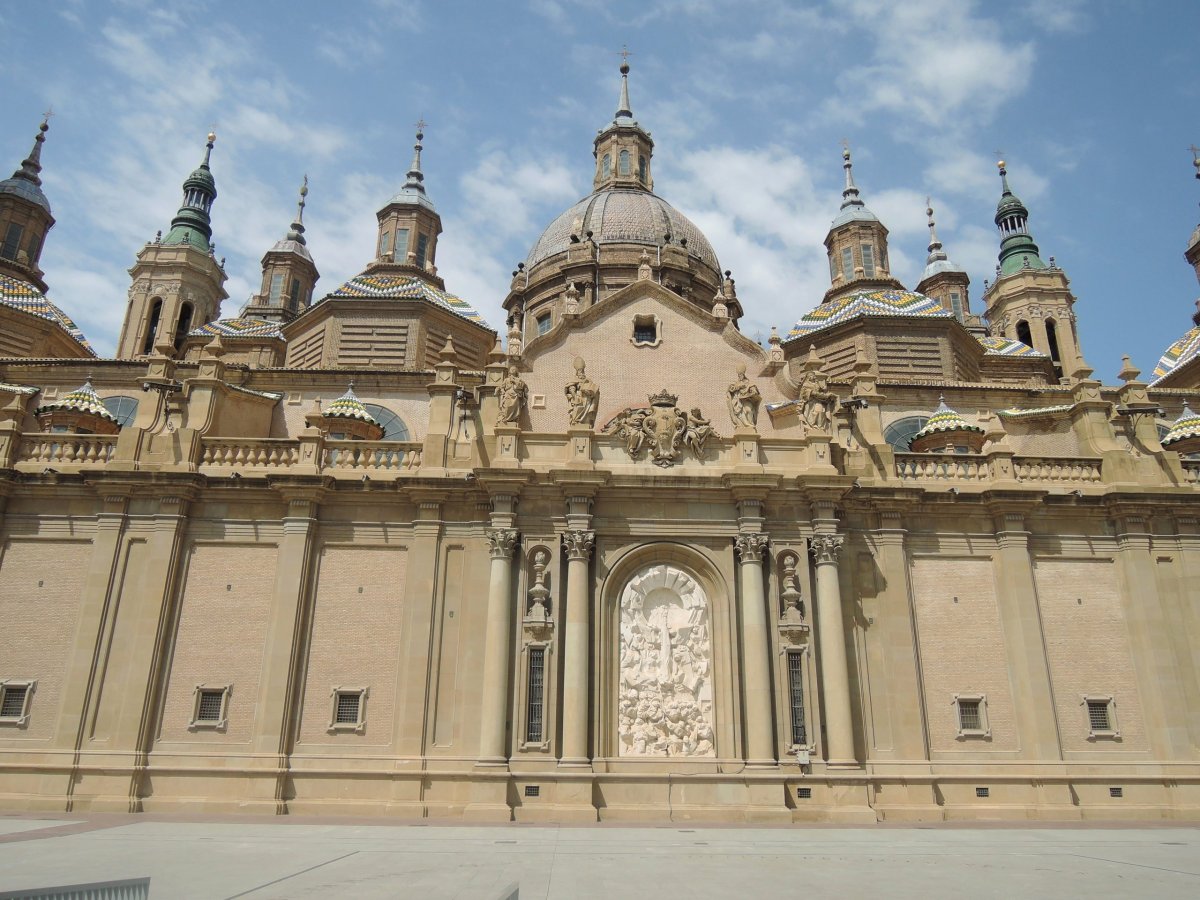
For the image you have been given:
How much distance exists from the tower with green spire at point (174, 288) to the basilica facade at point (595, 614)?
2178 centimetres

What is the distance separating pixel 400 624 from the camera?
23.5 metres

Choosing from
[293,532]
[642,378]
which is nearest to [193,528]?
[293,532]

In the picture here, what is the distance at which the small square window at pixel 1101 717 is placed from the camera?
23.5 meters

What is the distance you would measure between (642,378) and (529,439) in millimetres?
5801

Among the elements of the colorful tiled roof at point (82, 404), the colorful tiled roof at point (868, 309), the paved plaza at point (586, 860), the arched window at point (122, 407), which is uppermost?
the colorful tiled roof at point (868, 309)

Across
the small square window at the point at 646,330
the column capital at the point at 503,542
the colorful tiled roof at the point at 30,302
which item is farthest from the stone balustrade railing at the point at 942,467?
the colorful tiled roof at the point at 30,302

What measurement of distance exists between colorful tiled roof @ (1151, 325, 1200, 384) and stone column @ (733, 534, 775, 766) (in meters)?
33.7

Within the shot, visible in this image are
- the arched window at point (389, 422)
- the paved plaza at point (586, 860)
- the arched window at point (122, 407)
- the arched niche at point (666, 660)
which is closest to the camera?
the paved plaza at point (586, 860)

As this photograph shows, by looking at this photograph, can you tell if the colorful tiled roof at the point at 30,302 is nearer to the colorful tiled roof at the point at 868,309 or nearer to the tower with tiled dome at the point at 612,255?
the tower with tiled dome at the point at 612,255

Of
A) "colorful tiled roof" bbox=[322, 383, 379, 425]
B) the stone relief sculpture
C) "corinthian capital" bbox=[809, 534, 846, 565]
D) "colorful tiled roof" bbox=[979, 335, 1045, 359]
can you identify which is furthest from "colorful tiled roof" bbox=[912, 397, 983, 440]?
"colorful tiled roof" bbox=[322, 383, 379, 425]

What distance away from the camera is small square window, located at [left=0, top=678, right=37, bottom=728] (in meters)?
22.5

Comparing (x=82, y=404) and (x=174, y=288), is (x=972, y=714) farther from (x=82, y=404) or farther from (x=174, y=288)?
(x=174, y=288)

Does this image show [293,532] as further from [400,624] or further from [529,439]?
[529,439]

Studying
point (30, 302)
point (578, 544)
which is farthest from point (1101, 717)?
point (30, 302)
